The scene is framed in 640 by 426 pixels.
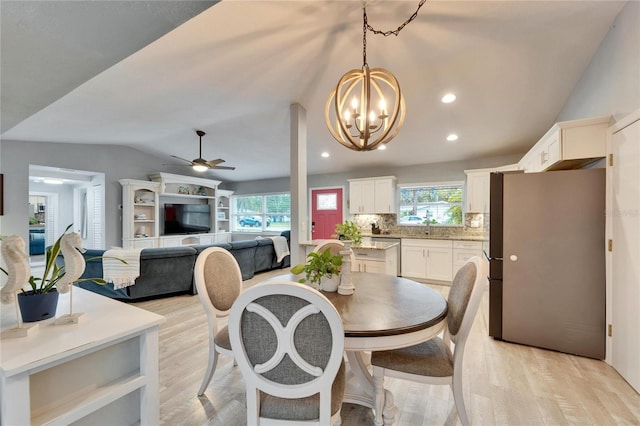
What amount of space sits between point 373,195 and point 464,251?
80.8 inches

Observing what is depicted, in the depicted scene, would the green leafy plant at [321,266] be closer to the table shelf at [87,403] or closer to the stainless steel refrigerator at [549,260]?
the table shelf at [87,403]

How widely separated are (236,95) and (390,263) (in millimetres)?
A: 3161

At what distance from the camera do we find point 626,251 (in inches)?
81.6

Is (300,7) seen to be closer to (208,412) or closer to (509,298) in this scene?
(208,412)

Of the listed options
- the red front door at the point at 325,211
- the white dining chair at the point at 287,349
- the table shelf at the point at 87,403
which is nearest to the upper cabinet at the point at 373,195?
the red front door at the point at 325,211

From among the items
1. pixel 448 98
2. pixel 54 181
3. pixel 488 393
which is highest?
pixel 448 98

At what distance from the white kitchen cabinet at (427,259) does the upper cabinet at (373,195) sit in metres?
0.89

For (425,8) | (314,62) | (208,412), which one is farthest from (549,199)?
(208,412)

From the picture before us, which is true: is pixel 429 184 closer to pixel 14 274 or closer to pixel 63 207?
pixel 14 274

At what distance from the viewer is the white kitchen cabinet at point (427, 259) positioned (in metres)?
4.79

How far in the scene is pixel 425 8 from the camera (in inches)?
84.3

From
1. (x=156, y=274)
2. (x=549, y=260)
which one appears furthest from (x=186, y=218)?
(x=549, y=260)

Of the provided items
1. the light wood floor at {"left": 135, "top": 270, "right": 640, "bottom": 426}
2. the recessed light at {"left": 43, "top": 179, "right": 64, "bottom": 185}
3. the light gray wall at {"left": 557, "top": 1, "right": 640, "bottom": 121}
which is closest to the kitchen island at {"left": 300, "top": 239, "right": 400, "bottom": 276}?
the light wood floor at {"left": 135, "top": 270, "right": 640, "bottom": 426}

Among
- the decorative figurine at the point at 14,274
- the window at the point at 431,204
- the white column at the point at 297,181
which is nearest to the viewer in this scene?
the decorative figurine at the point at 14,274
